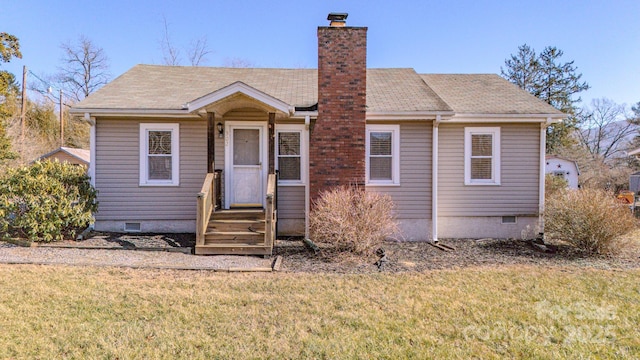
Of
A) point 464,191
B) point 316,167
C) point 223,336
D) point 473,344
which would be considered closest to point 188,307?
point 223,336

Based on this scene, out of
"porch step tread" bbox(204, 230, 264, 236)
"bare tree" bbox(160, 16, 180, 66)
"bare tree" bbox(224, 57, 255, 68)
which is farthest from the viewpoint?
"bare tree" bbox(224, 57, 255, 68)

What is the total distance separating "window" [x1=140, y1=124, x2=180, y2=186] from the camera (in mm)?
8586

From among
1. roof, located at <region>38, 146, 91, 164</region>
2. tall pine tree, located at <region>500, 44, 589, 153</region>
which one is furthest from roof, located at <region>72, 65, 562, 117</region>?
tall pine tree, located at <region>500, 44, 589, 153</region>

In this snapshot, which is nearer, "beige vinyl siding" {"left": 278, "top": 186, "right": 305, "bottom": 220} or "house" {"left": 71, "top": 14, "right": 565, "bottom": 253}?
"house" {"left": 71, "top": 14, "right": 565, "bottom": 253}

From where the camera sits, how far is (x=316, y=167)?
8.05 meters

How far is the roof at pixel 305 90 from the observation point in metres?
8.55

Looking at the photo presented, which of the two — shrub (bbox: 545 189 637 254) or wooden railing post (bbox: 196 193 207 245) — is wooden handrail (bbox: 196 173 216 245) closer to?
wooden railing post (bbox: 196 193 207 245)

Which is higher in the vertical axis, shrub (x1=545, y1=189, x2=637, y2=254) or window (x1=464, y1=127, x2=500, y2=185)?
window (x1=464, y1=127, x2=500, y2=185)

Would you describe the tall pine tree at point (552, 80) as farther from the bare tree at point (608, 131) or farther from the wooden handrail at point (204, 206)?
the wooden handrail at point (204, 206)

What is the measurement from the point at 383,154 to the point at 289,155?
2347mm

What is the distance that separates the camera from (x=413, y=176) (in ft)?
28.5

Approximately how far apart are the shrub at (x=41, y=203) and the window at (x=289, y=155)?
4.46m

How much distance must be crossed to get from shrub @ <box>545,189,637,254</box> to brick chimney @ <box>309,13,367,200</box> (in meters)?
4.33

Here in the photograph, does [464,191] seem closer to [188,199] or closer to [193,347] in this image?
[188,199]
